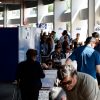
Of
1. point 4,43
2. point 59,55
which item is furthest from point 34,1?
point 59,55

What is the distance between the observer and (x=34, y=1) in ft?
107

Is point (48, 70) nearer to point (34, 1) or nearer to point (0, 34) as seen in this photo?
point (0, 34)

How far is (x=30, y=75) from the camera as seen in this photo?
7199mm

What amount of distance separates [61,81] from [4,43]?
1042 cm

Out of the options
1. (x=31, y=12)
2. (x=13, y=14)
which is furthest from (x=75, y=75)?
(x=13, y=14)

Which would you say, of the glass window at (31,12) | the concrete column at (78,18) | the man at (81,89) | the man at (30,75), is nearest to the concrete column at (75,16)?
the concrete column at (78,18)

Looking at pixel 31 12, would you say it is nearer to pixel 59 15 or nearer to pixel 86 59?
pixel 59 15

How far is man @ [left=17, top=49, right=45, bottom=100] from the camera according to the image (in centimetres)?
714

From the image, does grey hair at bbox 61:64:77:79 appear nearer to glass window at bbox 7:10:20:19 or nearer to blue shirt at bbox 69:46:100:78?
blue shirt at bbox 69:46:100:78

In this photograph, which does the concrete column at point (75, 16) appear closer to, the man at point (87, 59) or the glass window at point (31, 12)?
the glass window at point (31, 12)

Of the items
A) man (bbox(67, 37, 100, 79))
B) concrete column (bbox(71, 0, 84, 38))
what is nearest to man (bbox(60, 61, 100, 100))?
man (bbox(67, 37, 100, 79))

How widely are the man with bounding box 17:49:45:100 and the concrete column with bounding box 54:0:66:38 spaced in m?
19.7

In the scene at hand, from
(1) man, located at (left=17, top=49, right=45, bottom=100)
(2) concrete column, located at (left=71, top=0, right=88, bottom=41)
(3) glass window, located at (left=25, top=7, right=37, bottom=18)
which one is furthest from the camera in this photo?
(3) glass window, located at (left=25, top=7, right=37, bottom=18)

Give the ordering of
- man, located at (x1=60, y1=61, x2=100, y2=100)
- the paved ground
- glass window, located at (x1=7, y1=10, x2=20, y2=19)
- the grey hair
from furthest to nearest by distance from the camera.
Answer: glass window, located at (x1=7, y1=10, x2=20, y2=19), the paved ground, man, located at (x1=60, y1=61, x2=100, y2=100), the grey hair
